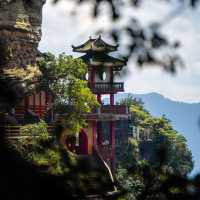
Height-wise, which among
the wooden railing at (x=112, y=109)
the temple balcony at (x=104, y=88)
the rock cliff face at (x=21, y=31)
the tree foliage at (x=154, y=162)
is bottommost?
the tree foliage at (x=154, y=162)

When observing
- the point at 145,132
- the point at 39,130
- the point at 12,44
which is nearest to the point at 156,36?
the point at 39,130

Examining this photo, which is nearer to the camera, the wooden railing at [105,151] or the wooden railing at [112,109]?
the wooden railing at [105,151]

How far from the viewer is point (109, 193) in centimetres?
333

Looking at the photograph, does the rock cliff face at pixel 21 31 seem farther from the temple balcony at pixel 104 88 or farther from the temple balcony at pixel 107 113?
the temple balcony at pixel 104 88

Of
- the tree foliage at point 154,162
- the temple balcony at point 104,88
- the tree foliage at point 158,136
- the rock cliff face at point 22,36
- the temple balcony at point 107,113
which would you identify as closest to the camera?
the tree foliage at point 154,162

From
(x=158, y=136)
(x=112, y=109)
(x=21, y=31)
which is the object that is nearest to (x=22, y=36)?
(x=21, y=31)

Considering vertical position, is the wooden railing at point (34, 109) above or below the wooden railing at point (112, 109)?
below

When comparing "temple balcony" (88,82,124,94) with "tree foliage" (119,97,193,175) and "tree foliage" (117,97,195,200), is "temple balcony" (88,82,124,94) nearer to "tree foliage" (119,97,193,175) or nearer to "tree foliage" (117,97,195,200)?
"tree foliage" (117,97,195,200)

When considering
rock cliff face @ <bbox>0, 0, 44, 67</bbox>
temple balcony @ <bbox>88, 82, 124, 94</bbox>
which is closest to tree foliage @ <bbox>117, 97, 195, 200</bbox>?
temple balcony @ <bbox>88, 82, 124, 94</bbox>

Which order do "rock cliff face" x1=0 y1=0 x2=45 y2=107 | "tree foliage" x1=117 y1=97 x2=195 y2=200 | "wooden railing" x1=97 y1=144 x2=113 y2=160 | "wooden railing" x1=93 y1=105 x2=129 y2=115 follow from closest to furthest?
"tree foliage" x1=117 y1=97 x2=195 y2=200
"rock cliff face" x1=0 y1=0 x2=45 y2=107
"wooden railing" x1=97 y1=144 x2=113 y2=160
"wooden railing" x1=93 y1=105 x2=129 y2=115

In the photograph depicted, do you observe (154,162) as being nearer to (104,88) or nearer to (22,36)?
(22,36)

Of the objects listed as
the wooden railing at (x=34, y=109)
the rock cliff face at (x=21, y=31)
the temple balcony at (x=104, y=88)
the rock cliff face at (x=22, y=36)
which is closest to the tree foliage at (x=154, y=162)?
the temple balcony at (x=104, y=88)

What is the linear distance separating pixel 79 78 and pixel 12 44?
2811 mm

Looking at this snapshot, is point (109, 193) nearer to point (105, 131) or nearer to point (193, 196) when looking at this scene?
point (193, 196)
